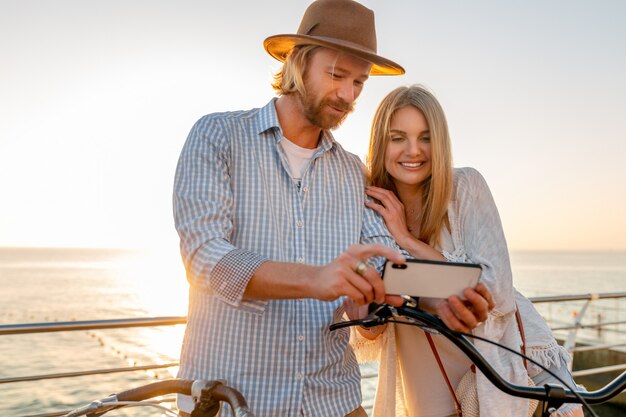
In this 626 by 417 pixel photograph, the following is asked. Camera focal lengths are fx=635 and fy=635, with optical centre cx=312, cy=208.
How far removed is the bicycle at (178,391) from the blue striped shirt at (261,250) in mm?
220

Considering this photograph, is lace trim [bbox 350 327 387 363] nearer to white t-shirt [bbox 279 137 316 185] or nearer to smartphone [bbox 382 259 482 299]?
white t-shirt [bbox 279 137 316 185]

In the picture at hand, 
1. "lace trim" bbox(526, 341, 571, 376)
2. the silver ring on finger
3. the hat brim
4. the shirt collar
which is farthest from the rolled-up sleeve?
"lace trim" bbox(526, 341, 571, 376)

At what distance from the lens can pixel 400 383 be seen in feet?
7.73

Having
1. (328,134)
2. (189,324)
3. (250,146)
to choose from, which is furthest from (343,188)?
(189,324)

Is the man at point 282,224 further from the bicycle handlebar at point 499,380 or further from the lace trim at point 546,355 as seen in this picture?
the lace trim at point 546,355

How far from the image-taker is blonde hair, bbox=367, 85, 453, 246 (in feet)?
7.30

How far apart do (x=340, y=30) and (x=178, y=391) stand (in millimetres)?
1074

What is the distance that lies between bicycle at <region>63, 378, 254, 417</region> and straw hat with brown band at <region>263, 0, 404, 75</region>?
97cm

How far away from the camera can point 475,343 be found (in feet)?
6.93

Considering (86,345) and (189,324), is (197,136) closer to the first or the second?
(189,324)

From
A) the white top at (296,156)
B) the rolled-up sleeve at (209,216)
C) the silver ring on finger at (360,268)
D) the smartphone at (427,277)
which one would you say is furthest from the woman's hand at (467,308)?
the white top at (296,156)

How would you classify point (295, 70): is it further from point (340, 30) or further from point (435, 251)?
point (435, 251)

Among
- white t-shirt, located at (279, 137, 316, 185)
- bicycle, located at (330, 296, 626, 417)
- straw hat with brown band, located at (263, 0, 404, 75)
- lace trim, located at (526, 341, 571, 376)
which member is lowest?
lace trim, located at (526, 341, 571, 376)

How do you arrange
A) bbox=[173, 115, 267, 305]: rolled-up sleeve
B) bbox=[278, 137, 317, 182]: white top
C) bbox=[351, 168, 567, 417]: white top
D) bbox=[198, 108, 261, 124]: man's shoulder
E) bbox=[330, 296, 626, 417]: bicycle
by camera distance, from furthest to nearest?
1. bbox=[351, 168, 567, 417]: white top
2. bbox=[278, 137, 317, 182]: white top
3. bbox=[198, 108, 261, 124]: man's shoulder
4. bbox=[173, 115, 267, 305]: rolled-up sleeve
5. bbox=[330, 296, 626, 417]: bicycle
